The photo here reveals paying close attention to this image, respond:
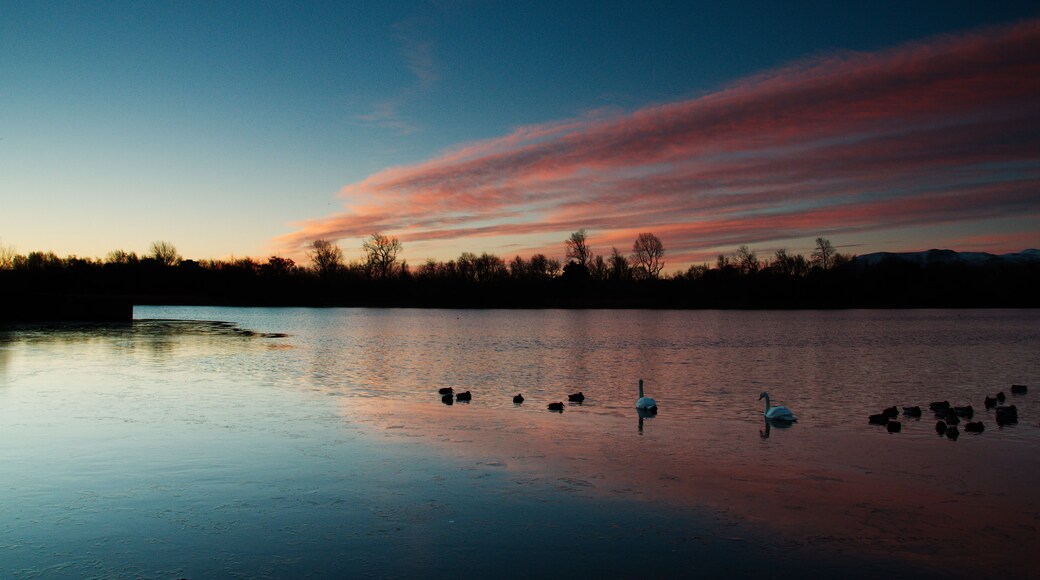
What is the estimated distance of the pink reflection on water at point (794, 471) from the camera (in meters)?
7.51

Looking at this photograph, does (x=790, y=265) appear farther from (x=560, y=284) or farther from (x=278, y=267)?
(x=278, y=267)

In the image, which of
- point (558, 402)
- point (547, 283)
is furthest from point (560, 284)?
point (558, 402)

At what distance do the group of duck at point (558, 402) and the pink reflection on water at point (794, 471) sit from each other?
0.40 m

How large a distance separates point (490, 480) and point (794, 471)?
14.5ft

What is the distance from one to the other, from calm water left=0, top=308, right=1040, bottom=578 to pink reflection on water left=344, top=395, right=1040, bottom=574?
0.05 metres

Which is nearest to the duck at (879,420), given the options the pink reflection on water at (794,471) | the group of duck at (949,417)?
the group of duck at (949,417)

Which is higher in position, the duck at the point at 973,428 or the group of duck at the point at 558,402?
the group of duck at the point at 558,402

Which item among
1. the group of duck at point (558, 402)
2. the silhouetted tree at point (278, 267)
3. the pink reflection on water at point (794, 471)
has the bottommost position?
the pink reflection on water at point (794, 471)

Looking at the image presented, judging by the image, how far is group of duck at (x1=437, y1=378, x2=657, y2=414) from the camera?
15729mm

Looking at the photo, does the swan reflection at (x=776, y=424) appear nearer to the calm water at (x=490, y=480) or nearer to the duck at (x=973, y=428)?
the calm water at (x=490, y=480)

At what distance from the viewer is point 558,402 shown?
54.8 feet

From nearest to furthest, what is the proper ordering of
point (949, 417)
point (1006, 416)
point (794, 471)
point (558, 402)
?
point (794, 471)
point (949, 417)
point (1006, 416)
point (558, 402)

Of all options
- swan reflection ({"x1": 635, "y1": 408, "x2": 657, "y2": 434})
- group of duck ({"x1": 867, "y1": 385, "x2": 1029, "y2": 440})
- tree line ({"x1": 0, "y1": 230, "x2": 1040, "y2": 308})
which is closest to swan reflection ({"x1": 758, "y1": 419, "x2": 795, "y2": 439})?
group of duck ({"x1": 867, "y1": 385, "x2": 1029, "y2": 440})

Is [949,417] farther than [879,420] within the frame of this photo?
No
